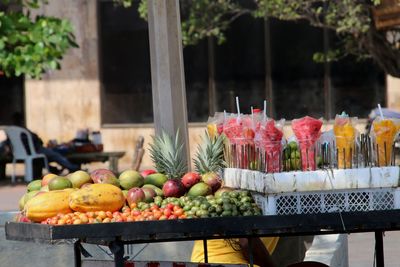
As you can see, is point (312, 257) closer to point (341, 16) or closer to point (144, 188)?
point (144, 188)

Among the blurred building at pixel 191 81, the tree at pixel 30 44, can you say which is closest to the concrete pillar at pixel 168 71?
the tree at pixel 30 44

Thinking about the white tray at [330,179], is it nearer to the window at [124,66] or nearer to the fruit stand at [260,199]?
the fruit stand at [260,199]

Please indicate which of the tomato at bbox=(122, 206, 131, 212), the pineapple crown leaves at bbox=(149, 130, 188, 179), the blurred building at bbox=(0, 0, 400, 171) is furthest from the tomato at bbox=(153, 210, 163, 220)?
the blurred building at bbox=(0, 0, 400, 171)

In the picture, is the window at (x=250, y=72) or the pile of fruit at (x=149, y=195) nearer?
the pile of fruit at (x=149, y=195)

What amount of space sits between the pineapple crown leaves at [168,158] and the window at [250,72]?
17.3 m

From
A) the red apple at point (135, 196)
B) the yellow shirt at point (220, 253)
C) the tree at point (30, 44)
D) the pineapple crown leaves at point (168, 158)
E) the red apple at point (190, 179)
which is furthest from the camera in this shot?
the tree at point (30, 44)

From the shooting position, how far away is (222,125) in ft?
20.2

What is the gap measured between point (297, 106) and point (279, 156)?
741 inches

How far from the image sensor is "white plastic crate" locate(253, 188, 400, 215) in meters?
5.27

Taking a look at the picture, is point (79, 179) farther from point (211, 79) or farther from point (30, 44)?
point (211, 79)

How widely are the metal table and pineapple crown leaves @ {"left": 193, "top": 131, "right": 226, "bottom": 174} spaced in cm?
102

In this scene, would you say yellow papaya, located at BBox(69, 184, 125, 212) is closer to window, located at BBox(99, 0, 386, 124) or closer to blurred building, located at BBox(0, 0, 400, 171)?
blurred building, located at BBox(0, 0, 400, 171)

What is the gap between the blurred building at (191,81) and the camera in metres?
24.0

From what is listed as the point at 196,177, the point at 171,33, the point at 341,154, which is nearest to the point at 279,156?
the point at 341,154
